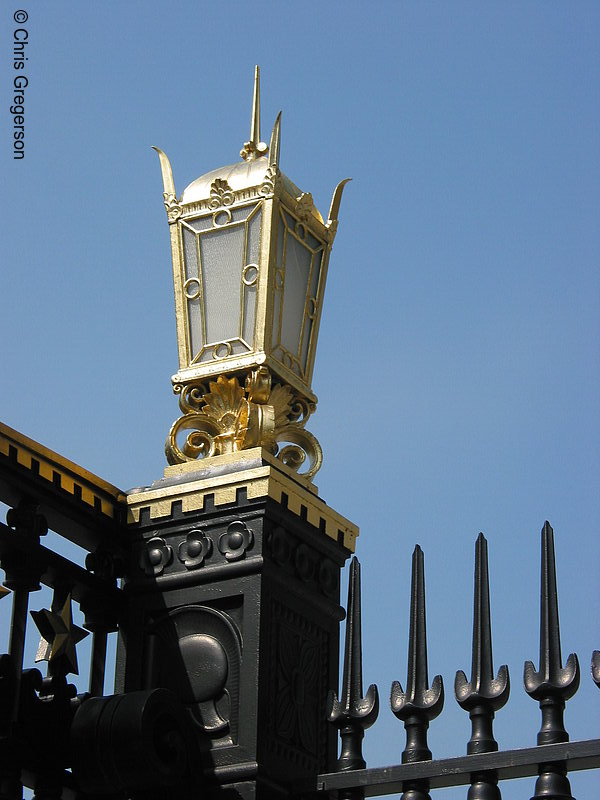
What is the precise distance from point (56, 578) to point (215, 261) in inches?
50.1

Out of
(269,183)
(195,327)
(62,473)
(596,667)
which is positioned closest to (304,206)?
(269,183)

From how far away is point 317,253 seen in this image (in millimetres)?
6234

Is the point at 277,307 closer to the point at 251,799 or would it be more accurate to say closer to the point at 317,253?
the point at 317,253

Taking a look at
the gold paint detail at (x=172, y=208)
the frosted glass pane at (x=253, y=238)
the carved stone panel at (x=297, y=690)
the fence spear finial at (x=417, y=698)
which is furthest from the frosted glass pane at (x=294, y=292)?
the fence spear finial at (x=417, y=698)

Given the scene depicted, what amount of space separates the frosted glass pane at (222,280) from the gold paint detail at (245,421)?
0.20 metres

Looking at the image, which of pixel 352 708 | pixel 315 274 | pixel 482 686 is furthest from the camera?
pixel 315 274

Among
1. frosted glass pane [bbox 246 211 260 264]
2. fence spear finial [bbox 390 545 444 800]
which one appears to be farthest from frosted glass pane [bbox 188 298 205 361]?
fence spear finial [bbox 390 545 444 800]

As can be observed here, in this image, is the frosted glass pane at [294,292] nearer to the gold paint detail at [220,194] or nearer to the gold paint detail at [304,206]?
the gold paint detail at [304,206]

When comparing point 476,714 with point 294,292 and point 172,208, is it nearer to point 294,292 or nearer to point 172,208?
point 294,292

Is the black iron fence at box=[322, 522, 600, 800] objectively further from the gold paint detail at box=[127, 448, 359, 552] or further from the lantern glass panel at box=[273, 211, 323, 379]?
the lantern glass panel at box=[273, 211, 323, 379]

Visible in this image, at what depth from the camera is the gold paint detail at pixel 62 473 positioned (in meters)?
5.55

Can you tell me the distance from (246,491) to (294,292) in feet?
2.68

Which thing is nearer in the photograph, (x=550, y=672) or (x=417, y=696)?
(x=550, y=672)

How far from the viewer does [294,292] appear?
6133 millimetres
